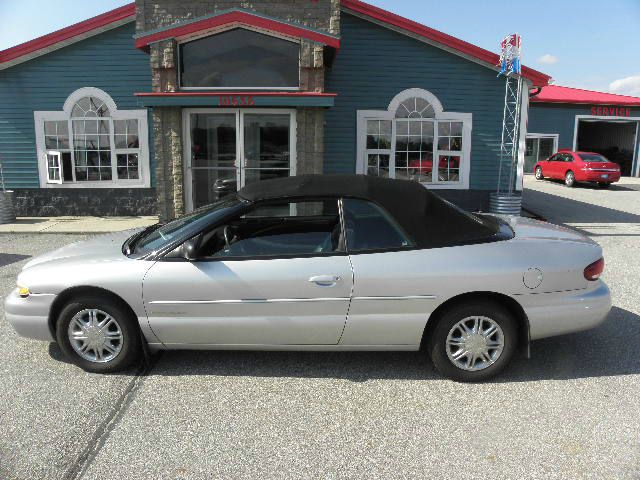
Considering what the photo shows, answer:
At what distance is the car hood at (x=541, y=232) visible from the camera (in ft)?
12.5

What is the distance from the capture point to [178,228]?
3.92m

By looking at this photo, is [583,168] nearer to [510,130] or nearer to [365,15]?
[510,130]

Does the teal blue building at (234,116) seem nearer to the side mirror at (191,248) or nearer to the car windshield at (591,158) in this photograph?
the side mirror at (191,248)

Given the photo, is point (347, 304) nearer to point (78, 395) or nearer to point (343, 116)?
point (78, 395)

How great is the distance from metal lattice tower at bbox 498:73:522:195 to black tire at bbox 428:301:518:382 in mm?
8110

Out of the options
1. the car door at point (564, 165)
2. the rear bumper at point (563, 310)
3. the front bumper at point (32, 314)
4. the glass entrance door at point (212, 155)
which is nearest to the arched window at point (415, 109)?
the glass entrance door at point (212, 155)

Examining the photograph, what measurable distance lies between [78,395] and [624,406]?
371 centimetres

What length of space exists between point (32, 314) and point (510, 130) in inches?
410

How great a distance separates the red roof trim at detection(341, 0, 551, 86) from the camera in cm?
1034

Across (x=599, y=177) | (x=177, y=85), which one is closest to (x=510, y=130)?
(x=177, y=85)

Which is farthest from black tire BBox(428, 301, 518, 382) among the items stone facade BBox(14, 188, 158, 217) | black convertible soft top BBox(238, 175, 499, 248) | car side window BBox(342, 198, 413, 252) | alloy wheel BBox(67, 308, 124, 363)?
stone facade BBox(14, 188, 158, 217)

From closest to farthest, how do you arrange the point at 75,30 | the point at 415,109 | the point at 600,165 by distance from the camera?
1. the point at 75,30
2. the point at 415,109
3. the point at 600,165

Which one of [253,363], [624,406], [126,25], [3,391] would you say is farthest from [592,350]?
[126,25]

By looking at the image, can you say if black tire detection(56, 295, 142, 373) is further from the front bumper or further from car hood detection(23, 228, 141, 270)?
car hood detection(23, 228, 141, 270)
